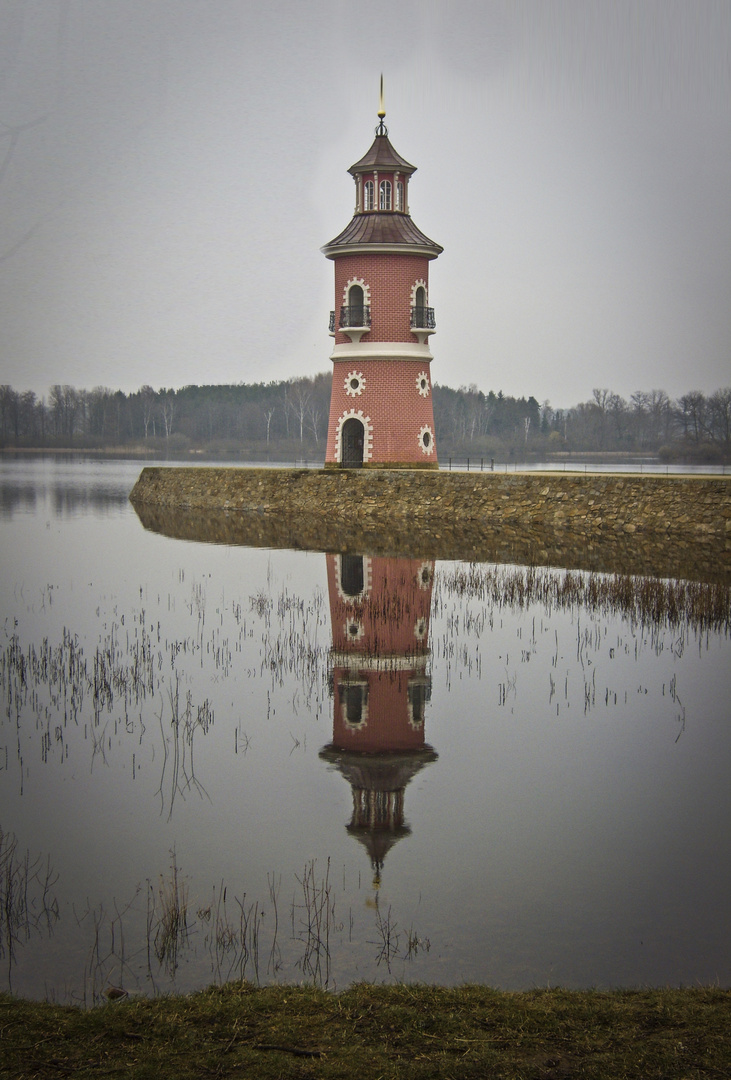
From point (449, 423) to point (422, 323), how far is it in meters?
88.3

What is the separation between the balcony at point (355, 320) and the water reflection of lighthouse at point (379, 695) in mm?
18122

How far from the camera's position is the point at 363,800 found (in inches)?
328

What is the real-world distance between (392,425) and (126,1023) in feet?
107

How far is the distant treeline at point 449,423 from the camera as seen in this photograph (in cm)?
8919

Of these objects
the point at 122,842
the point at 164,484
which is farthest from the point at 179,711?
the point at 164,484

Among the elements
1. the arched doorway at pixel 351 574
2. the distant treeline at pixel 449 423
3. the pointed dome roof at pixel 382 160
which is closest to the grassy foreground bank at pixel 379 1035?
the arched doorway at pixel 351 574

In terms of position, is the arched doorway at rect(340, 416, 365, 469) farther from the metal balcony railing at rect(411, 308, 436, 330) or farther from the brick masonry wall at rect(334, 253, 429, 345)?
the metal balcony railing at rect(411, 308, 436, 330)

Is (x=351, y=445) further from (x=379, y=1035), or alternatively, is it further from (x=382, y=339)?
(x=379, y=1035)

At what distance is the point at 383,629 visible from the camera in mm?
15297

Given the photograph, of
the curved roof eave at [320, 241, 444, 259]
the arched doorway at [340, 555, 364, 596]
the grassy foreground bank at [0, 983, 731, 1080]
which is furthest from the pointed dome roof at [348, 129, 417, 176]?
the grassy foreground bank at [0, 983, 731, 1080]

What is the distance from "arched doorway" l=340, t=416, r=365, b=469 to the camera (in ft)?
123

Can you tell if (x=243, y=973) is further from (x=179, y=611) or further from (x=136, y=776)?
(x=179, y=611)

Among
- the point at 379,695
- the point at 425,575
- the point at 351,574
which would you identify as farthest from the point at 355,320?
the point at 379,695

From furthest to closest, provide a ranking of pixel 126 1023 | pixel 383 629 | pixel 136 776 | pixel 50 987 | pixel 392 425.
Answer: pixel 392 425 < pixel 383 629 < pixel 136 776 < pixel 50 987 < pixel 126 1023
